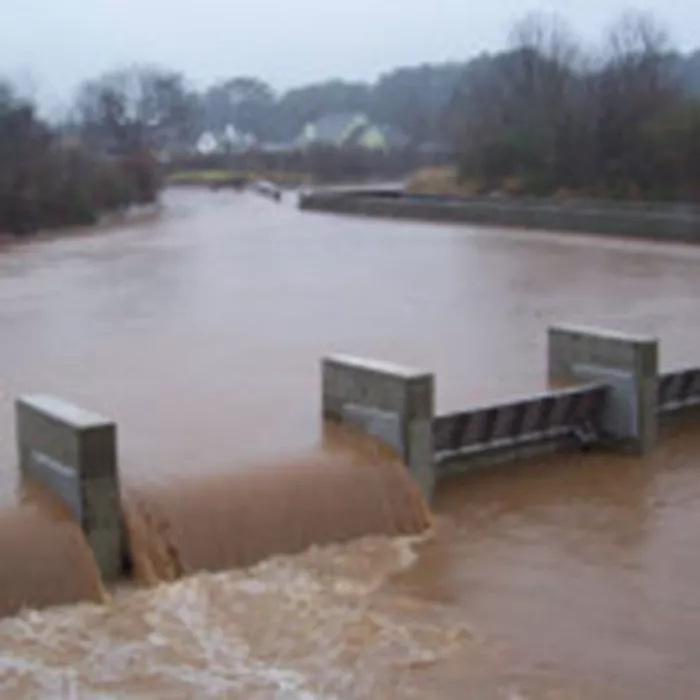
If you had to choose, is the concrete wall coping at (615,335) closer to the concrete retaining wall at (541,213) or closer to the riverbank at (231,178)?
the concrete retaining wall at (541,213)

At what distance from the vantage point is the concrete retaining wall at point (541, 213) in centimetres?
4069

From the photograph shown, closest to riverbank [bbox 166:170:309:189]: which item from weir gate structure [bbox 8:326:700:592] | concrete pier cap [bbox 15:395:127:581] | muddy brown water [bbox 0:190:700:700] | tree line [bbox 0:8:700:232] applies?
tree line [bbox 0:8:700:232]

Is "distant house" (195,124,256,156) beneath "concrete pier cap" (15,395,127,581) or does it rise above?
above

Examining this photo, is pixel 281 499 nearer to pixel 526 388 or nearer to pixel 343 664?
pixel 343 664

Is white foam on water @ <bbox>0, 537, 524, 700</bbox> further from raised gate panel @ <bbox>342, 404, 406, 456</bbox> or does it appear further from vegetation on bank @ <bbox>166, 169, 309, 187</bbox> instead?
vegetation on bank @ <bbox>166, 169, 309, 187</bbox>

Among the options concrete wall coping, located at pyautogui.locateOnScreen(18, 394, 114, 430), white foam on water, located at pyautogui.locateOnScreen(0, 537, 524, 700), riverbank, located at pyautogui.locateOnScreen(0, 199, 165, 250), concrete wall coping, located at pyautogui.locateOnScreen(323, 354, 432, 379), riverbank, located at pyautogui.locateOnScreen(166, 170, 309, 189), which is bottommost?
white foam on water, located at pyautogui.locateOnScreen(0, 537, 524, 700)

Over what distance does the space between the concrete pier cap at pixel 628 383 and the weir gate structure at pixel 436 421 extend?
1 centimetres

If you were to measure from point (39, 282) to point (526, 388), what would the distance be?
18.1 m

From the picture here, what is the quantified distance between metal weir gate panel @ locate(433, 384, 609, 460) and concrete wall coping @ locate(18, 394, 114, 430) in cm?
377

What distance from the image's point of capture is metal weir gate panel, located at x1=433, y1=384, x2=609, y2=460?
13922mm

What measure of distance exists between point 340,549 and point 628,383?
15.3ft

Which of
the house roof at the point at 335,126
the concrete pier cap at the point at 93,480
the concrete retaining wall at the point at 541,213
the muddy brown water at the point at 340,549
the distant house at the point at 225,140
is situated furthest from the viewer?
the house roof at the point at 335,126

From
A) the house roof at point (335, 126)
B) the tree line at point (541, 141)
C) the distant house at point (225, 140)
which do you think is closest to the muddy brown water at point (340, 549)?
the tree line at point (541, 141)

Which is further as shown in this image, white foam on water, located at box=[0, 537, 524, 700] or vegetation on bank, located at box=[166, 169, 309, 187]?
vegetation on bank, located at box=[166, 169, 309, 187]
